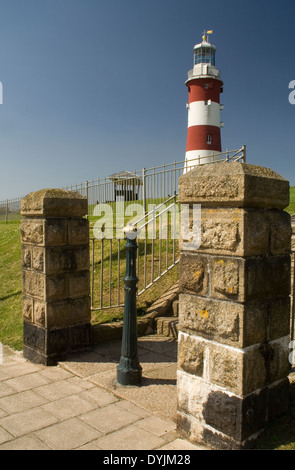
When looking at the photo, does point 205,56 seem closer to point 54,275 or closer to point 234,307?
point 54,275

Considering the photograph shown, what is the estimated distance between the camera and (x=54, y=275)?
15.0ft

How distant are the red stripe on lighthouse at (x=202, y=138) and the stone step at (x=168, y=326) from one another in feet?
61.9

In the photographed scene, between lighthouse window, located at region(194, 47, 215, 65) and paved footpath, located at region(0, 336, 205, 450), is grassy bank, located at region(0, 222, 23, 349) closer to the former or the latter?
paved footpath, located at region(0, 336, 205, 450)

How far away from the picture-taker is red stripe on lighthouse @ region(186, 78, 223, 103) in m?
24.1

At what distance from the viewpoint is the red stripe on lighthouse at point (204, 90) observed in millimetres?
A: 24078

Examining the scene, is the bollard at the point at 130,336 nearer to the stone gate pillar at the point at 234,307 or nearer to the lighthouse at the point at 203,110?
the stone gate pillar at the point at 234,307

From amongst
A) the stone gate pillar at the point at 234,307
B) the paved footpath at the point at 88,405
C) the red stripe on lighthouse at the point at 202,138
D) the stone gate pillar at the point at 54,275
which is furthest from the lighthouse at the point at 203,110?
the stone gate pillar at the point at 234,307

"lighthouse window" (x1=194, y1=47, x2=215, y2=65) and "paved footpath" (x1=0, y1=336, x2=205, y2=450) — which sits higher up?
"lighthouse window" (x1=194, y1=47, x2=215, y2=65)

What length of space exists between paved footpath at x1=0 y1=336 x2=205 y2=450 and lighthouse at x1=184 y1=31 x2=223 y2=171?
63.8ft

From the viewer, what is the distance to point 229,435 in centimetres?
258

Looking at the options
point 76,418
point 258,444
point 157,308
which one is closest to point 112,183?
point 157,308

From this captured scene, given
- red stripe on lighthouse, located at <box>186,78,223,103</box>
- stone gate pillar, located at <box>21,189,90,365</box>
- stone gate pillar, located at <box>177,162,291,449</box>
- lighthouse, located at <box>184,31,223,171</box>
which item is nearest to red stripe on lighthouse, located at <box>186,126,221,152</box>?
lighthouse, located at <box>184,31,223,171</box>

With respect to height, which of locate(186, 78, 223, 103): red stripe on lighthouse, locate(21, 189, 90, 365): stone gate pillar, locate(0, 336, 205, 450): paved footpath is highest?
locate(186, 78, 223, 103): red stripe on lighthouse
